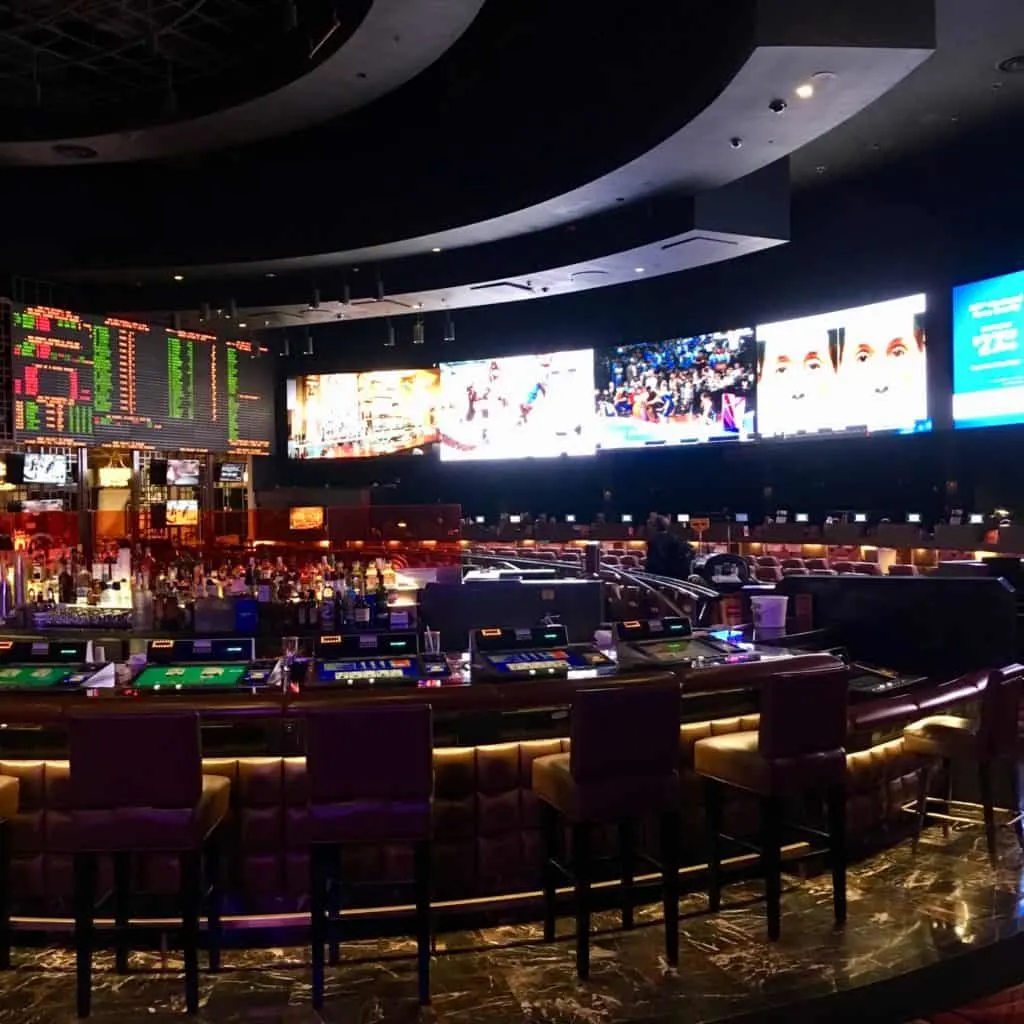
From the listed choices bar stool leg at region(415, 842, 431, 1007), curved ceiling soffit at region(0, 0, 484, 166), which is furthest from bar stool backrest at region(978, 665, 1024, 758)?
curved ceiling soffit at region(0, 0, 484, 166)

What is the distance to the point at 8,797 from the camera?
10.0ft

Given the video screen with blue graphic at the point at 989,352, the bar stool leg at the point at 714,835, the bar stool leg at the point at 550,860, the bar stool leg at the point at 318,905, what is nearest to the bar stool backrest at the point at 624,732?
the bar stool leg at the point at 550,860

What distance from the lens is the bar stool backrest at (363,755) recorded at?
285 centimetres

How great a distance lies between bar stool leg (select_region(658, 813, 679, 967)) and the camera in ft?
10.3

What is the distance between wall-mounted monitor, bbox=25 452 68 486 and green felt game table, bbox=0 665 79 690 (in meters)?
5.72

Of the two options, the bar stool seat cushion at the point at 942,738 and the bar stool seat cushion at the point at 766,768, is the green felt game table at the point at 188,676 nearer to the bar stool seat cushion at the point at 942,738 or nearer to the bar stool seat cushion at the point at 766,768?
the bar stool seat cushion at the point at 766,768

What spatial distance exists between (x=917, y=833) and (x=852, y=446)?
27.8ft

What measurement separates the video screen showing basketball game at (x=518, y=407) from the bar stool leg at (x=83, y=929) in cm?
1082

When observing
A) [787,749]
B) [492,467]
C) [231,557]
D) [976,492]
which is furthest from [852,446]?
[787,749]

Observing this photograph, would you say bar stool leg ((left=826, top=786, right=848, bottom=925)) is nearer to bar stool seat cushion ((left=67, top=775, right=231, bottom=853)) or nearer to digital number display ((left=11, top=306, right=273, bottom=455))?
bar stool seat cushion ((left=67, top=775, right=231, bottom=853))

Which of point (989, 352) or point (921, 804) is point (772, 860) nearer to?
point (921, 804)

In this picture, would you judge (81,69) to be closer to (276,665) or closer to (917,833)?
(276,665)

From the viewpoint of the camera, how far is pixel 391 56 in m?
6.30

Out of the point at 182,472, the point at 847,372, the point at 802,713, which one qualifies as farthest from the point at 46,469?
the point at 847,372
